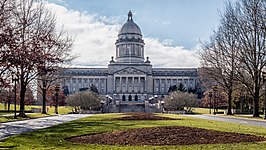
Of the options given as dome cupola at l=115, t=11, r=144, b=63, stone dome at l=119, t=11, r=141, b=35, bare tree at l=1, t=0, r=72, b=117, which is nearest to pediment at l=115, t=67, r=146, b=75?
dome cupola at l=115, t=11, r=144, b=63

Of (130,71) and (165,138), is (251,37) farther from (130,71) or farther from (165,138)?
(130,71)

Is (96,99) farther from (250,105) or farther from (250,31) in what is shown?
(250,31)

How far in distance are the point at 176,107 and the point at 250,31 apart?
39.2 metres

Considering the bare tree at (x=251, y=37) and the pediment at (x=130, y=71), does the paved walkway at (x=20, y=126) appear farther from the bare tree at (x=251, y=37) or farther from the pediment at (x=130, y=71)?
the pediment at (x=130, y=71)

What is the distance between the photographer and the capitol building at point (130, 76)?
158125 mm

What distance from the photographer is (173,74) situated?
16800cm

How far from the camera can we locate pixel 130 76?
158 meters

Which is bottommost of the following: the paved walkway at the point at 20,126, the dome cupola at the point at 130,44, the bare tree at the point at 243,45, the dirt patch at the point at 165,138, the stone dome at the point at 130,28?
the paved walkway at the point at 20,126

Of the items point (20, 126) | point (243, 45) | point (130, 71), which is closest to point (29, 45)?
point (20, 126)

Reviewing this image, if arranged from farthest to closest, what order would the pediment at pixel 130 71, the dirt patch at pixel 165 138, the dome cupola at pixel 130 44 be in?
1. the dome cupola at pixel 130 44
2. the pediment at pixel 130 71
3. the dirt patch at pixel 165 138

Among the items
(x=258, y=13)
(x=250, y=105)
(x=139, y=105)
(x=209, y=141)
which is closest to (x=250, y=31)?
(x=258, y=13)

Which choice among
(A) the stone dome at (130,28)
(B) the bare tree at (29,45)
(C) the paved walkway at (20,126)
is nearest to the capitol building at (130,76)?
(A) the stone dome at (130,28)

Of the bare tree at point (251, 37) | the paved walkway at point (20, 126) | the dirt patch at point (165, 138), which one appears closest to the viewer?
the dirt patch at point (165, 138)

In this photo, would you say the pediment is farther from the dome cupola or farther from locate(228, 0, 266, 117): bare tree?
locate(228, 0, 266, 117): bare tree
